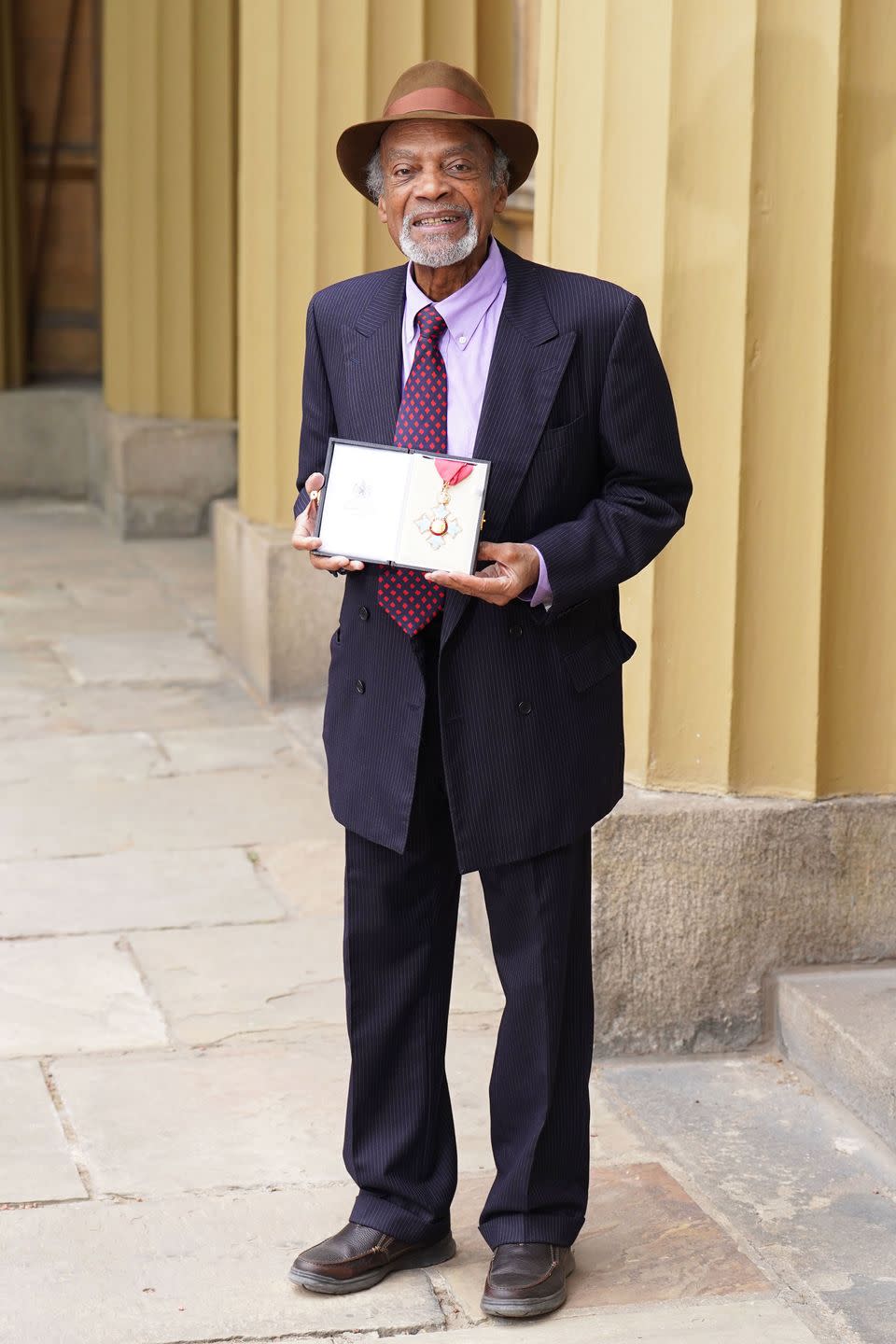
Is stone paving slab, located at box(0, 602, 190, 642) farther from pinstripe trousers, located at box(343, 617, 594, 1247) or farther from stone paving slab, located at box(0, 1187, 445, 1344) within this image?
pinstripe trousers, located at box(343, 617, 594, 1247)

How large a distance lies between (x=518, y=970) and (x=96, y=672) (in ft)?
16.3

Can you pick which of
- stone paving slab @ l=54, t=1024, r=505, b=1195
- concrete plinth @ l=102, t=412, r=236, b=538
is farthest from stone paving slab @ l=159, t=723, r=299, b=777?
concrete plinth @ l=102, t=412, r=236, b=538

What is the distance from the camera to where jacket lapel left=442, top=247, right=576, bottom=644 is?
10.1 feet

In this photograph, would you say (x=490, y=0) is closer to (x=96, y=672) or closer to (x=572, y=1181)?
(x=96, y=672)

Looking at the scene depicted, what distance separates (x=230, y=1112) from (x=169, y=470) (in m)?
7.41

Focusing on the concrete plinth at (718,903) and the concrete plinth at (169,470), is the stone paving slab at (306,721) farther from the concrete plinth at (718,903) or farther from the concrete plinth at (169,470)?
the concrete plinth at (169,470)

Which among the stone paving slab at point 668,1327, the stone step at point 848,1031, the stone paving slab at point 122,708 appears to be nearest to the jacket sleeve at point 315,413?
the stone paving slab at point 668,1327

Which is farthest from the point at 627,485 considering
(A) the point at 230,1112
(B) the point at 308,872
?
(B) the point at 308,872

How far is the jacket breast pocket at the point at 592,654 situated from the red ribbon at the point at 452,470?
1.19ft

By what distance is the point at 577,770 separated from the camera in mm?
3186

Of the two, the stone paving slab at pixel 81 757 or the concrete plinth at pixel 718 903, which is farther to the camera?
the stone paving slab at pixel 81 757

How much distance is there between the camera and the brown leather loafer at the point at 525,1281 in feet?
10.6

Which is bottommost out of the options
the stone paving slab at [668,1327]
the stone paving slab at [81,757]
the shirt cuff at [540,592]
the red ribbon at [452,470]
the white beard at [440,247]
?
the stone paving slab at [668,1327]

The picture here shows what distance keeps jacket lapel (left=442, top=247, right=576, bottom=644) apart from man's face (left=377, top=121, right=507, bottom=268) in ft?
0.54
